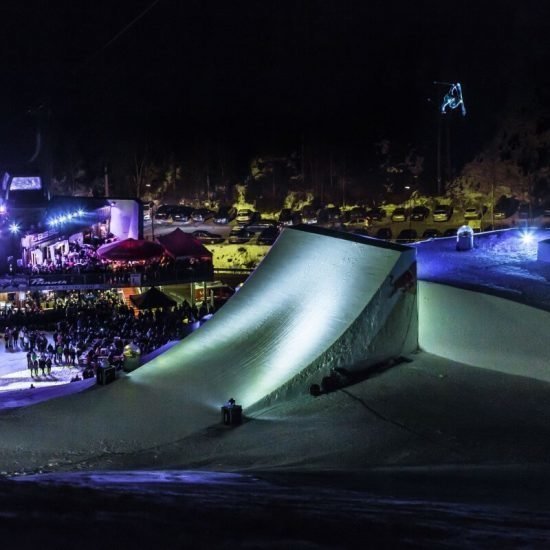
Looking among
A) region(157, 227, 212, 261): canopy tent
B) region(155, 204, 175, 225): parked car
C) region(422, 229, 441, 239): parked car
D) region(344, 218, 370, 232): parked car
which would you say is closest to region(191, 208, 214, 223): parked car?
region(155, 204, 175, 225): parked car

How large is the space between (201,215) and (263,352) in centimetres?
3432

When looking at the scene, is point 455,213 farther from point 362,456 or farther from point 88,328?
point 362,456

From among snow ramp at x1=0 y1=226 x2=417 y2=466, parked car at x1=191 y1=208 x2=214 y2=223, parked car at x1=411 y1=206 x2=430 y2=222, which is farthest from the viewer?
parked car at x1=191 y1=208 x2=214 y2=223

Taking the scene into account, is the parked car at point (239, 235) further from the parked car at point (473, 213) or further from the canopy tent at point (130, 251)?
the canopy tent at point (130, 251)

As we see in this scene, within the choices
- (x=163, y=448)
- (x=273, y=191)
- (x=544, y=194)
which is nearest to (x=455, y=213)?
(x=544, y=194)

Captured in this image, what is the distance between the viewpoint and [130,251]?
2186cm

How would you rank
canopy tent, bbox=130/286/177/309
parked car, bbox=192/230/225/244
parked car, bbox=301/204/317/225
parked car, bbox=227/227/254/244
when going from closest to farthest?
canopy tent, bbox=130/286/177/309 → parked car, bbox=227/227/254/244 → parked car, bbox=192/230/225/244 → parked car, bbox=301/204/317/225

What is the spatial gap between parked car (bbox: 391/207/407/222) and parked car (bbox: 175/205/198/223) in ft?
41.6

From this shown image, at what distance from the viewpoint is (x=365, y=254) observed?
9.77m

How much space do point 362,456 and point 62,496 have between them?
3313 mm

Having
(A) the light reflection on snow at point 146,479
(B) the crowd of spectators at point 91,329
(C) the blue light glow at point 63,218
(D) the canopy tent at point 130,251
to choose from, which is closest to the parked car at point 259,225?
(C) the blue light glow at point 63,218

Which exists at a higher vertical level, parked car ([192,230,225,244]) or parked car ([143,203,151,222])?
parked car ([143,203,151,222])

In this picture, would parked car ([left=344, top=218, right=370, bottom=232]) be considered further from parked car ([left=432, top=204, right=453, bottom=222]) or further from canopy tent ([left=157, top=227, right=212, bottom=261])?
canopy tent ([left=157, top=227, right=212, bottom=261])

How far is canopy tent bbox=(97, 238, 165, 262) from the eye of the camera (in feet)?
71.4
